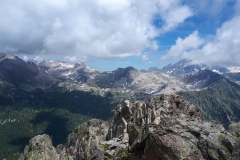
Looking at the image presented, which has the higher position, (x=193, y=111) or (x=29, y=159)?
(x=193, y=111)

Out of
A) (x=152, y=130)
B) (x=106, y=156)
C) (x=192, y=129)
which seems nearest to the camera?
(x=152, y=130)

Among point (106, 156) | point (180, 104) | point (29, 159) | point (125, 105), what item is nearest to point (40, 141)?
point (29, 159)

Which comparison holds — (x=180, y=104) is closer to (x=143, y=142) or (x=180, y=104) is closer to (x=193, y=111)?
(x=193, y=111)

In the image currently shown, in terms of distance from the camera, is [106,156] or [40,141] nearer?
[106,156]

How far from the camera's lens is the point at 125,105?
287 ft

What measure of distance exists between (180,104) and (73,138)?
52050 millimetres

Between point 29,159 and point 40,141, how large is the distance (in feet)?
29.3

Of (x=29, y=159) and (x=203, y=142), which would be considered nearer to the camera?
(x=203, y=142)

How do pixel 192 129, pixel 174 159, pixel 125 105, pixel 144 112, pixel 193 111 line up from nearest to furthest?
pixel 174 159 → pixel 192 129 → pixel 144 112 → pixel 125 105 → pixel 193 111

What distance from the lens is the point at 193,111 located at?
343 feet

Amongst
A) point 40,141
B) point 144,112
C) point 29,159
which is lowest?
point 29,159

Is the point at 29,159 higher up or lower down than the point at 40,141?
lower down

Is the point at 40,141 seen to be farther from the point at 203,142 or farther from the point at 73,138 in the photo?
the point at 203,142

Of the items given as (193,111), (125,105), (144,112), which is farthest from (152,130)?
(193,111)
